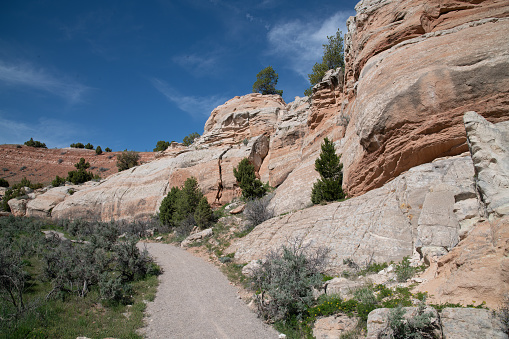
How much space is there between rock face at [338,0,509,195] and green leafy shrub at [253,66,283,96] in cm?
3478

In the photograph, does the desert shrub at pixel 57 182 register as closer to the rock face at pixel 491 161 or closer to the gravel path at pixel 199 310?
the gravel path at pixel 199 310

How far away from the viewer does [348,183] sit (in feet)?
50.1

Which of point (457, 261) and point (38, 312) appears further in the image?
point (38, 312)

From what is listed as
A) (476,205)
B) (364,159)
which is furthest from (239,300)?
(364,159)

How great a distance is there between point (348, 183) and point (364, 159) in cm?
191

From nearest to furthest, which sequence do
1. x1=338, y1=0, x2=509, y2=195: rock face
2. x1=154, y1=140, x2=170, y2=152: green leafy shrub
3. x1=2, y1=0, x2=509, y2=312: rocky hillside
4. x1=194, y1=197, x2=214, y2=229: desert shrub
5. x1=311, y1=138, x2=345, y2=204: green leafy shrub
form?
1. x1=2, y1=0, x2=509, y2=312: rocky hillside
2. x1=338, y1=0, x2=509, y2=195: rock face
3. x1=311, y1=138, x2=345, y2=204: green leafy shrub
4. x1=194, y1=197, x2=214, y2=229: desert shrub
5. x1=154, y1=140, x2=170, y2=152: green leafy shrub

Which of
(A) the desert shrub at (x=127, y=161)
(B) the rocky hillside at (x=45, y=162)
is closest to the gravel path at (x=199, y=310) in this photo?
(A) the desert shrub at (x=127, y=161)

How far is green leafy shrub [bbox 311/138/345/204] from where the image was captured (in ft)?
52.1

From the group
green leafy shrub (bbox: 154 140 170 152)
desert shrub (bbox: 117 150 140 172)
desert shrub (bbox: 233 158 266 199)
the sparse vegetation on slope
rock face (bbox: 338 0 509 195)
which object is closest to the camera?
the sparse vegetation on slope

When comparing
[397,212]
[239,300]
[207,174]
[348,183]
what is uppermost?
[207,174]

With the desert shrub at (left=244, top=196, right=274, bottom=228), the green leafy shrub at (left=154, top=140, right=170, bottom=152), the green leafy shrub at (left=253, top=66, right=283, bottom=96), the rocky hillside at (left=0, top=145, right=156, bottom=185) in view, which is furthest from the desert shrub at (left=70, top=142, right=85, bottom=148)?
the desert shrub at (left=244, top=196, right=274, bottom=228)

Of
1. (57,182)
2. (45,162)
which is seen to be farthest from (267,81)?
(45,162)

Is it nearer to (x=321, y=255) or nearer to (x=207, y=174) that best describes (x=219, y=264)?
(x=321, y=255)

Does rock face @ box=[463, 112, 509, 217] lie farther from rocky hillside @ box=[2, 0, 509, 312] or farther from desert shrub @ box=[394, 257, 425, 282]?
desert shrub @ box=[394, 257, 425, 282]
